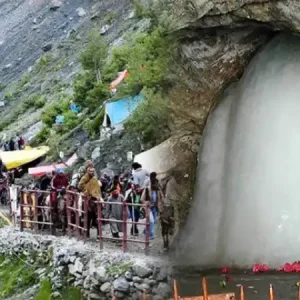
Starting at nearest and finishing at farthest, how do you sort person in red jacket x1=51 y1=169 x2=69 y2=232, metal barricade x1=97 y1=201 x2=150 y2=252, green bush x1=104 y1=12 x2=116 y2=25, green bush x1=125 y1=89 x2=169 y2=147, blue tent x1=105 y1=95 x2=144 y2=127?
metal barricade x1=97 y1=201 x2=150 y2=252
green bush x1=125 y1=89 x2=169 y2=147
person in red jacket x1=51 y1=169 x2=69 y2=232
blue tent x1=105 y1=95 x2=144 y2=127
green bush x1=104 y1=12 x2=116 y2=25

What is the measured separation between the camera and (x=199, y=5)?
8344 mm

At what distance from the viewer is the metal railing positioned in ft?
28.0

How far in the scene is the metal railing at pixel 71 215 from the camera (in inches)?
336

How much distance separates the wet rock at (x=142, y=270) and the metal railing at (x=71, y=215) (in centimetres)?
40

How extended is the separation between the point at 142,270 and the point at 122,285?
0.97ft

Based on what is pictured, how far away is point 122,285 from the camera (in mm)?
7961

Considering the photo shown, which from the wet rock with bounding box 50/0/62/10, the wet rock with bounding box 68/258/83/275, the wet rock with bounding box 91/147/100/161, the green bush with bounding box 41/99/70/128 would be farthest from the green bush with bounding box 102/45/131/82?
the wet rock with bounding box 50/0/62/10

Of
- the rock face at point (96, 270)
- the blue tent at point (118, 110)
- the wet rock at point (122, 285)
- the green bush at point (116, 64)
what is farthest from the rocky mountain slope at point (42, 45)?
the wet rock at point (122, 285)

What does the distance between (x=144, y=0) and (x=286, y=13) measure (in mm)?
5291

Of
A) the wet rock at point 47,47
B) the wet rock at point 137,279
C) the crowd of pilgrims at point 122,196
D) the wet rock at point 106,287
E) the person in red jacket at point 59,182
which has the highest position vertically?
the wet rock at point 47,47

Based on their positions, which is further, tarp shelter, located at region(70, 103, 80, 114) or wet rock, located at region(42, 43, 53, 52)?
wet rock, located at region(42, 43, 53, 52)

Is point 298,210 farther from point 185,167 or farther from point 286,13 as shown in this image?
point 286,13

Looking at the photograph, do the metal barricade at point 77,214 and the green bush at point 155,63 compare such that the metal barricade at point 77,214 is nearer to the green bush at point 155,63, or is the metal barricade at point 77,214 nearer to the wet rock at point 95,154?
the green bush at point 155,63

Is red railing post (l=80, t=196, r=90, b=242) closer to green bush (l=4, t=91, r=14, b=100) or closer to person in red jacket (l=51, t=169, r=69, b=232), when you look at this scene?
person in red jacket (l=51, t=169, r=69, b=232)
